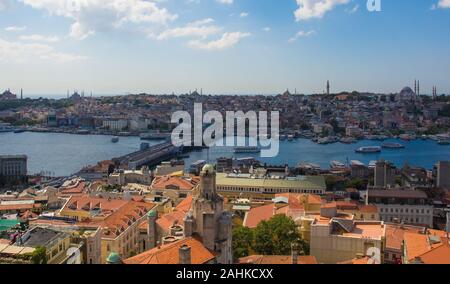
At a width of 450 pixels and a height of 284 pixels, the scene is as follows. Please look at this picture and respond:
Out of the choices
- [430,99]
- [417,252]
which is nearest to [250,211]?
[417,252]

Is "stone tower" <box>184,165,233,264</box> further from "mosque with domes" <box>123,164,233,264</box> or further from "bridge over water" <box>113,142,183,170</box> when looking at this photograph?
"bridge over water" <box>113,142,183,170</box>

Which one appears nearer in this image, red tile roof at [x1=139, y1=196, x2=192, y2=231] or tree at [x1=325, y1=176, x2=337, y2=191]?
red tile roof at [x1=139, y1=196, x2=192, y2=231]

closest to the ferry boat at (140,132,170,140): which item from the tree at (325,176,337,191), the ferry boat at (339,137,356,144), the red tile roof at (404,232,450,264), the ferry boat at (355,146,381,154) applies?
the ferry boat at (339,137,356,144)

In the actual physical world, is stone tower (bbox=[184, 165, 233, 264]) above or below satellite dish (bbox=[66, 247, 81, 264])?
above

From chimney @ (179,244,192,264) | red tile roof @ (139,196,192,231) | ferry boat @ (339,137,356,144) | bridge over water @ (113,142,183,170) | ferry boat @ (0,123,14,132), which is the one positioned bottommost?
bridge over water @ (113,142,183,170)

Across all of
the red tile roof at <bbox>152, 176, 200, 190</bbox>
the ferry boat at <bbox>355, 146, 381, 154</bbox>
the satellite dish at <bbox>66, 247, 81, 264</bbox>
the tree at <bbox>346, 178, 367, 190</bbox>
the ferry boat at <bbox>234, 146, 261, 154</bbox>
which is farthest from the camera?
the ferry boat at <bbox>355, 146, 381, 154</bbox>

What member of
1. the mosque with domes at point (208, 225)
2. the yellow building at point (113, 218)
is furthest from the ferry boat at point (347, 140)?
the mosque with domes at point (208, 225)

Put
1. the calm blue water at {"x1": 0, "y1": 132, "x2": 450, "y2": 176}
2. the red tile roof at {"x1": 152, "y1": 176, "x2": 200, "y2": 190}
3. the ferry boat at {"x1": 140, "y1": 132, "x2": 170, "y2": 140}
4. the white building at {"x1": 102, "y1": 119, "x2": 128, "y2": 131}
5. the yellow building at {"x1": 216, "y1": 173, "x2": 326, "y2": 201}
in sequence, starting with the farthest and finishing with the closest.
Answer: the white building at {"x1": 102, "y1": 119, "x2": 128, "y2": 131} < the ferry boat at {"x1": 140, "y1": 132, "x2": 170, "y2": 140} < the calm blue water at {"x1": 0, "y1": 132, "x2": 450, "y2": 176} < the yellow building at {"x1": 216, "y1": 173, "x2": 326, "y2": 201} < the red tile roof at {"x1": 152, "y1": 176, "x2": 200, "y2": 190}
